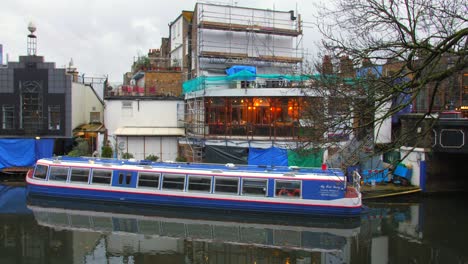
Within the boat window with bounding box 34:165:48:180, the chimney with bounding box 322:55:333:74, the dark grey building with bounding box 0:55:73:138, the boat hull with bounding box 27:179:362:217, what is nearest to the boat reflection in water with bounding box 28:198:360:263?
the boat hull with bounding box 27:179:362:217

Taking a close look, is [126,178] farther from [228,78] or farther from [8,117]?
[8,117]

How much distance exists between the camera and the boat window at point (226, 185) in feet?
63.1

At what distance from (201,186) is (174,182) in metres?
1.22

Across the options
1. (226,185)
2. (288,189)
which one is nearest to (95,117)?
(226,185)

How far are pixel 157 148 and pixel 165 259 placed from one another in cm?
1357

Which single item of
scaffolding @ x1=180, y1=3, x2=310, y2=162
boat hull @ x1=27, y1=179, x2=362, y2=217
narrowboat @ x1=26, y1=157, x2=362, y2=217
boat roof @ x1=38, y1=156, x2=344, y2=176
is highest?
scaffolding @ x1=180, y1=3, x2=310, y2=162

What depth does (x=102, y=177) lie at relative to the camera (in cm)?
2055

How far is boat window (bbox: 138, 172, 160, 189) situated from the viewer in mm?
19984

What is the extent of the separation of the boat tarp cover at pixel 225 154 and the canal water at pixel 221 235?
5.13 meters

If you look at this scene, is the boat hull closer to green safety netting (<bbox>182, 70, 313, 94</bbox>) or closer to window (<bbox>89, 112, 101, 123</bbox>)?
green safety netting (<bbox>182, 70, 313, 94</bbox>)

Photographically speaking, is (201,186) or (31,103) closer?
(201,186)

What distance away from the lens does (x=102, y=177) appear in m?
20.5

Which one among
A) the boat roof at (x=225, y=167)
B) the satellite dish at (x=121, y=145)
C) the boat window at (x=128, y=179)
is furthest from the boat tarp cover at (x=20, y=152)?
the boat window at (x=128, y=179)

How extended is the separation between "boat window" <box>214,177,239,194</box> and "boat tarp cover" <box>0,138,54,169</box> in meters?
12.4
